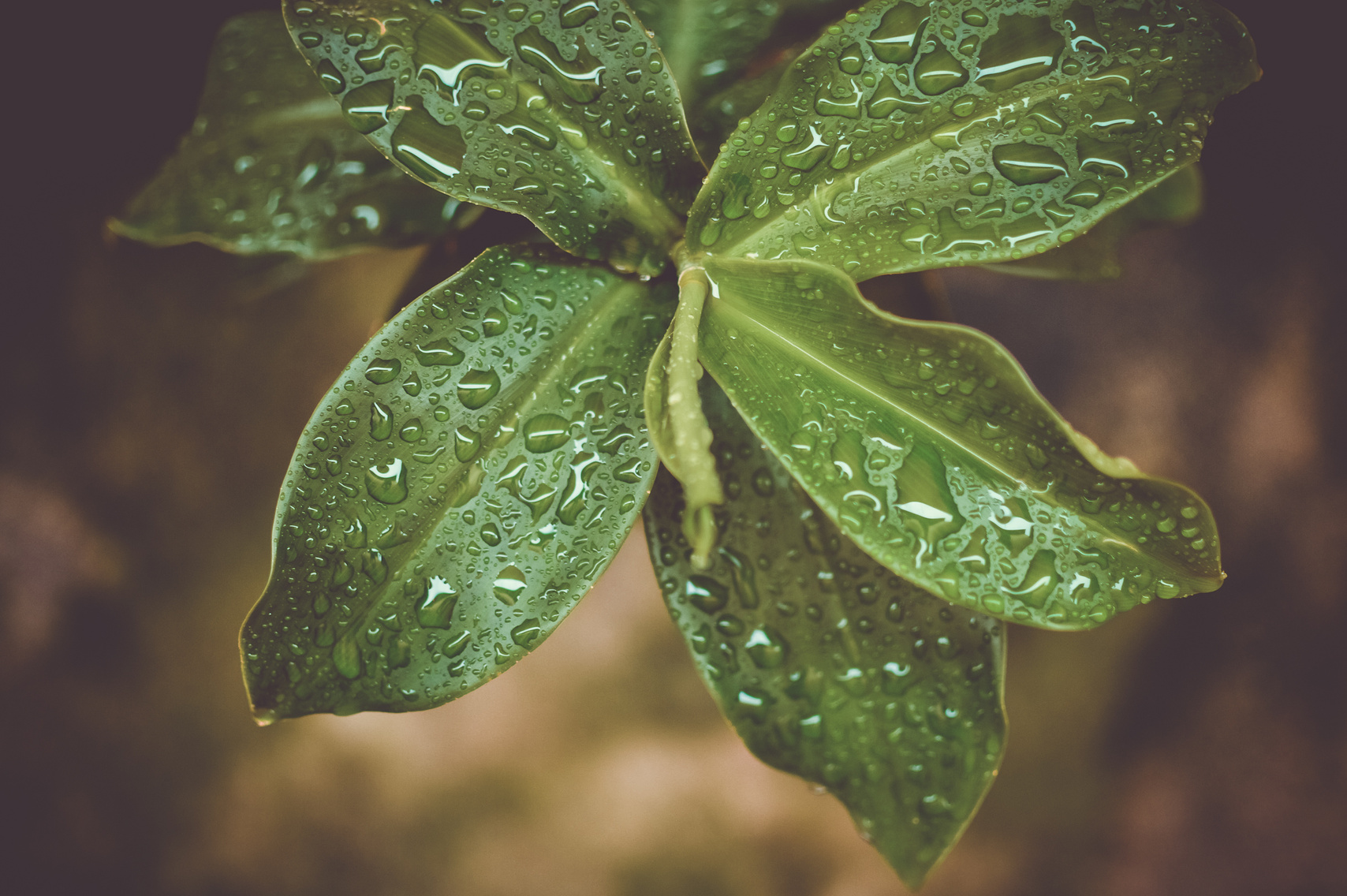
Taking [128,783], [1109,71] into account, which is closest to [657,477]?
[1109,71]

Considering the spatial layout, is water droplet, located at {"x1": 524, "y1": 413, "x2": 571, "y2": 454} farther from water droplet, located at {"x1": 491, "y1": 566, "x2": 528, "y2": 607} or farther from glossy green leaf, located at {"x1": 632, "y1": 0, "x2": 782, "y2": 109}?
glossy green leaf, located at {"x1": 632, "y1": 0, "x2": 782, "y2": 109}

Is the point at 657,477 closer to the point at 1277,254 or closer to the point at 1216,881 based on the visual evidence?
the point at 1277,254

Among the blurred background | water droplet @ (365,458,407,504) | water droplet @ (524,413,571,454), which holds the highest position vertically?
water droplet @ (524,413,571,454)

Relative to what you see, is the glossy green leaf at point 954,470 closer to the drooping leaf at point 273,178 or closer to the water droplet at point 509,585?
the water droplet at point 509,585

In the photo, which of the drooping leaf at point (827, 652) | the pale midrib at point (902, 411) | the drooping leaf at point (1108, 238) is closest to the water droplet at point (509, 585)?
the drooping leaf at point (827, 652)

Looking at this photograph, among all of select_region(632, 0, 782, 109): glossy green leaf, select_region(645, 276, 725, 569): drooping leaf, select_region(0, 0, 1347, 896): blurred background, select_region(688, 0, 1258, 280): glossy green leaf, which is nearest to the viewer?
select_region(645, 276, 725, 569): drooping leaf

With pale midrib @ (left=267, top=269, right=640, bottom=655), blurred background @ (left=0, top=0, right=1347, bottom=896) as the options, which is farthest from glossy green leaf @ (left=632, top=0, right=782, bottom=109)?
blurred background @ (left=0, top=0, right=1347, bottom=896)
